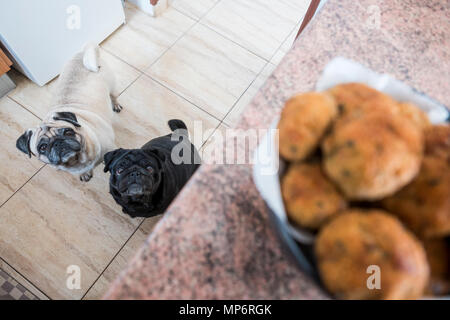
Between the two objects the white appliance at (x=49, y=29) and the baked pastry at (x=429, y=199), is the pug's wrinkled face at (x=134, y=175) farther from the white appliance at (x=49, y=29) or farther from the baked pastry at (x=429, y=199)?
the baked pastry at (x=429, y=199)

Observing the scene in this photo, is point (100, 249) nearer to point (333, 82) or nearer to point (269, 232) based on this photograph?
point (269, 232)

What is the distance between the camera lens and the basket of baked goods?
0.95 ft

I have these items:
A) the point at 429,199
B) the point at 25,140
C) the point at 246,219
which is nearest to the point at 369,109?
the point at 429,199

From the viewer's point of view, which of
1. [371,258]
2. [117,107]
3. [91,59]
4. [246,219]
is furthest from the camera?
[117,107]

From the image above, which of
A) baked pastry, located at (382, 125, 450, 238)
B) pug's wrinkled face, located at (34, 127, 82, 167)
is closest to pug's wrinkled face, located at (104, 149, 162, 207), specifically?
pug's wrinkled face, located at (34, 127, 82, 167)

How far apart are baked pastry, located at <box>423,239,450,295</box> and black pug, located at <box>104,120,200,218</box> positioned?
1041mm

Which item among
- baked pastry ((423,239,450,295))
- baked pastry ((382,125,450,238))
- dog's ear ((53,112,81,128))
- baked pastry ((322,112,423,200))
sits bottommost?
dog's ear ((53,112,81,128))

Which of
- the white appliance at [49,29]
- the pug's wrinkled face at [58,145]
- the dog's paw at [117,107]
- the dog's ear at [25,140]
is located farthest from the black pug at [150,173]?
the white appliance at [49,29]

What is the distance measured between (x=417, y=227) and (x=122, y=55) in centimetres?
210

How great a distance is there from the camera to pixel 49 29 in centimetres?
161

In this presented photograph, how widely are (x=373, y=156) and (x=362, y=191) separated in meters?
0.04

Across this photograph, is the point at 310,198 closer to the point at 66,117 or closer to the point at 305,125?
the point at 305,125

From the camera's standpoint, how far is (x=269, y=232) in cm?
49

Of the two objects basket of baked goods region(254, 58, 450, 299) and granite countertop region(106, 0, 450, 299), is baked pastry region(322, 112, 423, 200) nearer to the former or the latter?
basket of baked goods region(254, 58, 450, 299)
